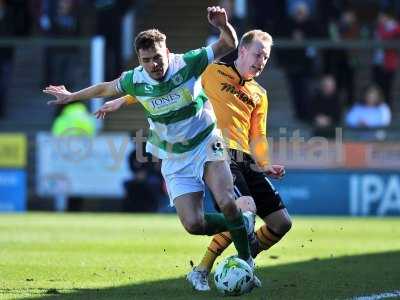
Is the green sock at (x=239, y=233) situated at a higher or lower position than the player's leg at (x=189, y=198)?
lower

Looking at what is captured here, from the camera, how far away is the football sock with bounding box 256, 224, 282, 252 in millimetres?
8836

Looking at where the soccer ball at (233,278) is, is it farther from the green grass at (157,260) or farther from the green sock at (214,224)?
the green sock at (214,224)

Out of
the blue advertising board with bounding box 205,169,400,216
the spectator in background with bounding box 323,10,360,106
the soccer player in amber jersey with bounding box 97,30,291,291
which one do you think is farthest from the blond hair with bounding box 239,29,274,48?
the spectator in background with bounding box 323,10,360,106

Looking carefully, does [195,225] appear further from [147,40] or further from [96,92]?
[147,40]

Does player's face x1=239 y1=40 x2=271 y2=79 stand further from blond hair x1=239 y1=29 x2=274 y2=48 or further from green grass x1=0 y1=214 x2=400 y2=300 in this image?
green grass x1=0 y1=214 x2=400 y2=300

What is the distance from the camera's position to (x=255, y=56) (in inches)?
335

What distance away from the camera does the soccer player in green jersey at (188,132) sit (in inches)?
315

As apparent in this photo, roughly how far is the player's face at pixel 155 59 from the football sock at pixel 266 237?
1.80m

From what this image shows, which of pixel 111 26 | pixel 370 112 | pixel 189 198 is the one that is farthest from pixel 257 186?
pixel 111 26

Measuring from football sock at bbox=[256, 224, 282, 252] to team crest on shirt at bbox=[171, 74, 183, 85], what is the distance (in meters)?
1.61

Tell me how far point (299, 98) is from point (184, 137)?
12.3 meters

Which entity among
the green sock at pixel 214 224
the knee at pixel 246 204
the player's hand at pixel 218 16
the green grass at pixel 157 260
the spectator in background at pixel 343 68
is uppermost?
the player's hand at pixel 218 16

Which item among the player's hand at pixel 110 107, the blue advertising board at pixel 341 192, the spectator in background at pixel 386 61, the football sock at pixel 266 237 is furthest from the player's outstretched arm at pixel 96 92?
the spectator in background at pixel 386 61

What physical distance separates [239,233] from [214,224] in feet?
0.80
